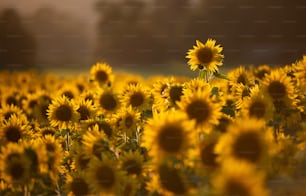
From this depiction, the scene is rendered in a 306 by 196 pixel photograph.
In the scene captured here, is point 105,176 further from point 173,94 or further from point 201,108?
point 173,94

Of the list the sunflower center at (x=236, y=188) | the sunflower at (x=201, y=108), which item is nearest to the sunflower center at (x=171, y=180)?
the sunflower at (x=201, y=108)

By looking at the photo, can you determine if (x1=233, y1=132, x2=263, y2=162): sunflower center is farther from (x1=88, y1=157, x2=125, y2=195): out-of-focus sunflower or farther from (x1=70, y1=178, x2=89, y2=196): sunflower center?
(x1=70, y1=178, x2=89, y2=196): sunflower center

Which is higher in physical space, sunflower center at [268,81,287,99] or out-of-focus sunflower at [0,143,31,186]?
sunflower center at [268,81,287,99]

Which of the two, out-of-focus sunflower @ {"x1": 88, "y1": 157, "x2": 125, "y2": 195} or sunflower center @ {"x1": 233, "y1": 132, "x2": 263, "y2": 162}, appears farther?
out-of-focus sunflower @ {"x1": 88, "y1": 157, "x2": 125, "y2": 195}

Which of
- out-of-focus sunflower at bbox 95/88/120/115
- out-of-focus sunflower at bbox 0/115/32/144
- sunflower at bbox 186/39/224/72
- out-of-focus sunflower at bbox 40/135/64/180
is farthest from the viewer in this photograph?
out-of-focus sunflower at bbox 95/88/120/115

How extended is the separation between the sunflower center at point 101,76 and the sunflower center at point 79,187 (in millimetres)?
1922

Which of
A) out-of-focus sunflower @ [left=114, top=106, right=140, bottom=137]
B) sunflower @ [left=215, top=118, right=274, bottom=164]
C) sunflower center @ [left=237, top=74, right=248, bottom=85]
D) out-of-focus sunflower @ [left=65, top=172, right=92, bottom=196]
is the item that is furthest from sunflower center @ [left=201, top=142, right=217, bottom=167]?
sunflower center @ [left=237, top=74, right=248, bottom=85]

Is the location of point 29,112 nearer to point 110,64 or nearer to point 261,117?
point 110,64

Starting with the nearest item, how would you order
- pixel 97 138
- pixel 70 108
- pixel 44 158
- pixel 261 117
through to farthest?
pixel 44 158 < pixel 97 138 < pixel 261 117 < pixel 70 108

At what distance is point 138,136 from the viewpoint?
2.79 metres

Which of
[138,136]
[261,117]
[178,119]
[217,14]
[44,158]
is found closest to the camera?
[178,119]

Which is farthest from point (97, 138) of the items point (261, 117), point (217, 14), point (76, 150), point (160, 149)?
point (217, 14)

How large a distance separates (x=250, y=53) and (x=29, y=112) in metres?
1.48

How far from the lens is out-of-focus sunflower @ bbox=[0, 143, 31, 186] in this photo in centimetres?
210
